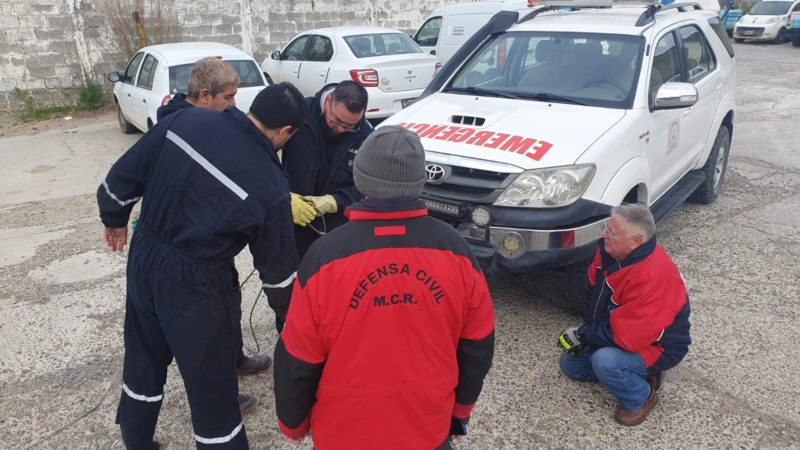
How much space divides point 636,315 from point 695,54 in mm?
3320

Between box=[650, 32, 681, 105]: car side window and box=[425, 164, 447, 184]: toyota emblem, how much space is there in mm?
1635

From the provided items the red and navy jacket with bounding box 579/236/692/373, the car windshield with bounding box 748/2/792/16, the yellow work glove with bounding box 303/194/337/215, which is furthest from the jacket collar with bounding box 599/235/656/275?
the car windshield with bounding box 748/2/792/16

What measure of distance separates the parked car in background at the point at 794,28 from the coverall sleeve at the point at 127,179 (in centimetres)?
2485

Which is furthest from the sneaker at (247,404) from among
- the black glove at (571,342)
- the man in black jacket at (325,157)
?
the black glove at (571,342)

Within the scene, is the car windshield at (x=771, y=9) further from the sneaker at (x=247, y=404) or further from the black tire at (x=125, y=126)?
the sneaker at (x=247, y=404)

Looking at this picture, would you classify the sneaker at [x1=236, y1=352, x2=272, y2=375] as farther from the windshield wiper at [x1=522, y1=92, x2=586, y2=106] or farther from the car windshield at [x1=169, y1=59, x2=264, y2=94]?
the car windshield at [x1=169, y1=59, x2=264, y2=94]

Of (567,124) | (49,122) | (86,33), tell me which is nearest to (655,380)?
(567,124)

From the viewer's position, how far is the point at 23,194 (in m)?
6.82

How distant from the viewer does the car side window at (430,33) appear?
38.9 feet

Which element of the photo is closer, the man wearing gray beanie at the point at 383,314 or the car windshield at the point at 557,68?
the man wearing gray beanie at the point at 383,314

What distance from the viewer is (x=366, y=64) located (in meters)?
8.65

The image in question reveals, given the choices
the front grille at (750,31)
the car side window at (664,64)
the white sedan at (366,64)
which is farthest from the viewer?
the front grille at (750,31)

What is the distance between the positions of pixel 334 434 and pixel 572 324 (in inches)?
100

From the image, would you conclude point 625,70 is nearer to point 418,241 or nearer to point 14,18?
point 418,241
